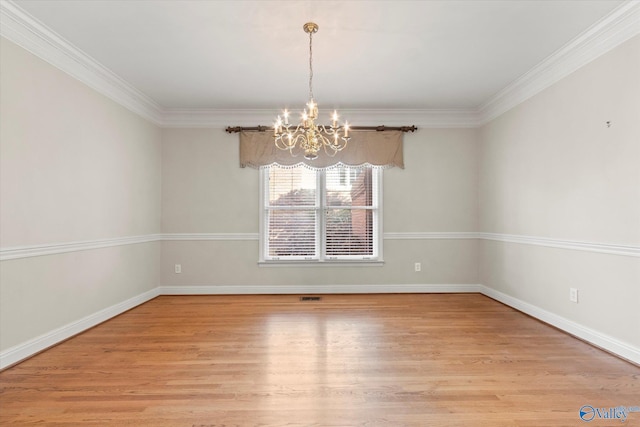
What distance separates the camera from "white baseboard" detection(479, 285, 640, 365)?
2.64 m

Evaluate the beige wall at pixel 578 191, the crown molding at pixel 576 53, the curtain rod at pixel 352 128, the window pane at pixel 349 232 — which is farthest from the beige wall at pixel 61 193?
the beige wall at pixel 578 191

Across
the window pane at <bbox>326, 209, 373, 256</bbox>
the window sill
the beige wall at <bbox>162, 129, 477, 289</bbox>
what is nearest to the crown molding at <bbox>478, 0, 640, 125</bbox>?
the beige wall at <bbox>162, 129, 477, 289</bbox>

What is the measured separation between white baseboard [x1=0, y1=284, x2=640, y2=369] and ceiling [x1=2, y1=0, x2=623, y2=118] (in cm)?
260

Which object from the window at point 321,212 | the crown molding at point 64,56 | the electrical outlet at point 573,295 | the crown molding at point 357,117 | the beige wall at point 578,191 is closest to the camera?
the crown molding at point 64,56

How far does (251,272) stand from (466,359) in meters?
3.15

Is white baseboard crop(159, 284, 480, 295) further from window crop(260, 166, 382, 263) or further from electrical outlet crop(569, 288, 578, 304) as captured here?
electrical outlet crop(569, 288, 578, 304)

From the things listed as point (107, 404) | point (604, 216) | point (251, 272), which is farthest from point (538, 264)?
point (107, 404)

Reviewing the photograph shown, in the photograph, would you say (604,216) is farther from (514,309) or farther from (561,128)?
(514,309)

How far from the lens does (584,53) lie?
9.95ft

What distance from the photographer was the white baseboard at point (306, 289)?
4910 mm

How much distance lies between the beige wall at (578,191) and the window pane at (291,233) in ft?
8.43

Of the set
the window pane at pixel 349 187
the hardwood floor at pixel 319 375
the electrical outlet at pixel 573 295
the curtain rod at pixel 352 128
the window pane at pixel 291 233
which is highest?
the curtain rod at pixel 352 128

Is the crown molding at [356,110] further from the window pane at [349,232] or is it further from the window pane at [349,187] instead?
the window pane at [349,232]

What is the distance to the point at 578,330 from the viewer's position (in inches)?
123
